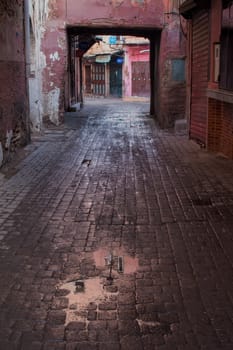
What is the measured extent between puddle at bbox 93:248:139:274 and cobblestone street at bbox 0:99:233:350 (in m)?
0.02

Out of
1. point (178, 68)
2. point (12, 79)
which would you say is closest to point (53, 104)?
point (178, 68)

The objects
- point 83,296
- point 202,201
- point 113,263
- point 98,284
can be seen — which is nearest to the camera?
point 83,296

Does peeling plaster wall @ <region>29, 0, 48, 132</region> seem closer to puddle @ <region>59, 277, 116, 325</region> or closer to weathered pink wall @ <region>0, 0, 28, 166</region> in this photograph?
weathered pink wall @ <region>0, 0, 28, 166</region>

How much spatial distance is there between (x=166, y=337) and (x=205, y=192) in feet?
13.5

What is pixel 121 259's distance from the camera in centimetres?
501

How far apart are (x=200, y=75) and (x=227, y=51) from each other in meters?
2.41

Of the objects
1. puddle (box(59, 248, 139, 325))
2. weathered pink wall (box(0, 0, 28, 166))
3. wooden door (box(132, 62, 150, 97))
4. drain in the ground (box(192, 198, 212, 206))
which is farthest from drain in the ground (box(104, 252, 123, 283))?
wooden door (box(132, 62, 150, 97))

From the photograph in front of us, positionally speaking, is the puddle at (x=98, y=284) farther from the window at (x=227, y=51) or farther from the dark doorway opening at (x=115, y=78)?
the dark doorway opening at (x=115, y=78)

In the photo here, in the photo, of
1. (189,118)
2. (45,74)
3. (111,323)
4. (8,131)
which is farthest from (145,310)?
(45,74)

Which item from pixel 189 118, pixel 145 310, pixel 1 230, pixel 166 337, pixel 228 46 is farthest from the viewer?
pixel 189 118

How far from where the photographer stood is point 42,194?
746 cm

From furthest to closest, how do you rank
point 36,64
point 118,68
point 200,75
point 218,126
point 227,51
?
point 118,68 → point 36,64 → point 200,75 → point 218,126 → point 227,51

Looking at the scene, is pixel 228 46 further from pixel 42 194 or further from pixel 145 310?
pixel 145 310

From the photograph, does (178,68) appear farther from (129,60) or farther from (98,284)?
(129,60)
